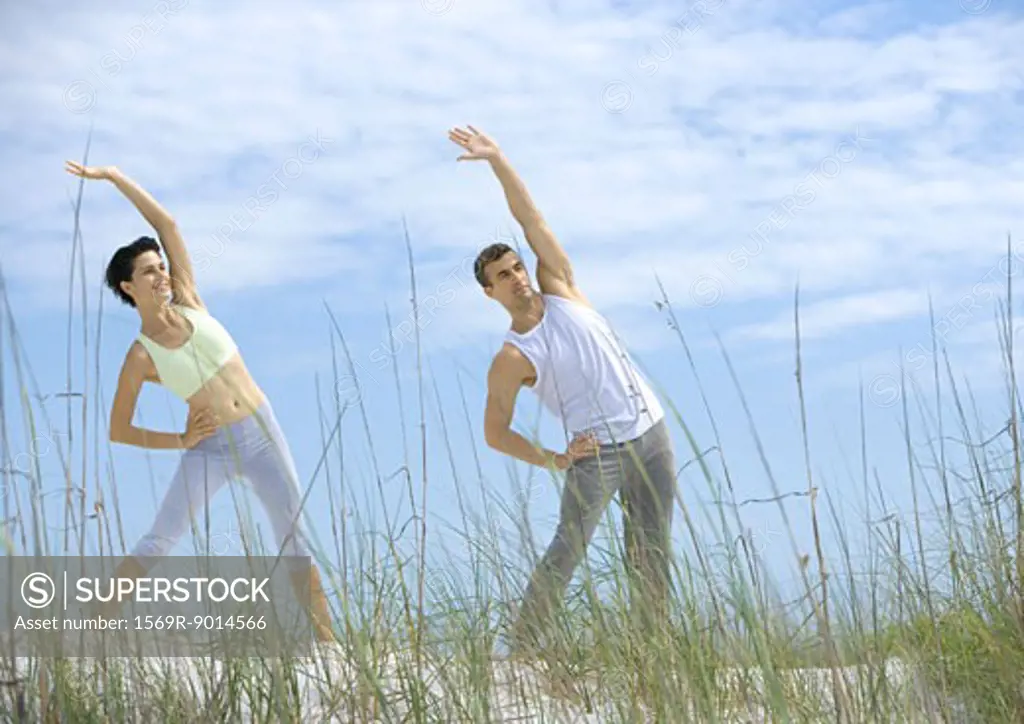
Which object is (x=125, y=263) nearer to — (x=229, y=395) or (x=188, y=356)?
(x=188, y=356)

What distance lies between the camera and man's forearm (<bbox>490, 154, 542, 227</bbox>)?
4.33 meters

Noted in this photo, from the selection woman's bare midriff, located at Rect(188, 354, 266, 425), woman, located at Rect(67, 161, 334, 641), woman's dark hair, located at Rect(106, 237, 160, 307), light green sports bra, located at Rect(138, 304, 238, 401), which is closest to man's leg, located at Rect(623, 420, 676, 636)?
woman, located at Rect(67, 161, 334, 641)

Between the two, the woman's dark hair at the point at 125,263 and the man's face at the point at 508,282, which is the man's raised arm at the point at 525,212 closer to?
the man's face at the point at 508,282

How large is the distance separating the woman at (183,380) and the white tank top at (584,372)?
896mm

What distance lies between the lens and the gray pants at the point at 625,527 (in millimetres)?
2939

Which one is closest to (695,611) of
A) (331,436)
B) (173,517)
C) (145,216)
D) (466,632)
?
(466,632)

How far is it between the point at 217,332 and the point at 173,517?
2.26 feet

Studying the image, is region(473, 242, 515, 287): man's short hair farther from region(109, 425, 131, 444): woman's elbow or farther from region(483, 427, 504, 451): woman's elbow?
region(109, 425, 131, 444): woman's elbow

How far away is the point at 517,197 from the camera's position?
14.2ft

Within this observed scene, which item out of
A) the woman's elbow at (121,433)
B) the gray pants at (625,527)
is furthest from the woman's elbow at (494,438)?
the woman's elbow at (121,433)

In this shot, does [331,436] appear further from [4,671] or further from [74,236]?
[4,671]

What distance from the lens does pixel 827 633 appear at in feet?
7.11

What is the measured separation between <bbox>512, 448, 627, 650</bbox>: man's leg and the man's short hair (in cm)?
76

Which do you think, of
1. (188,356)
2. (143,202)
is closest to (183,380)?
(188,356)
